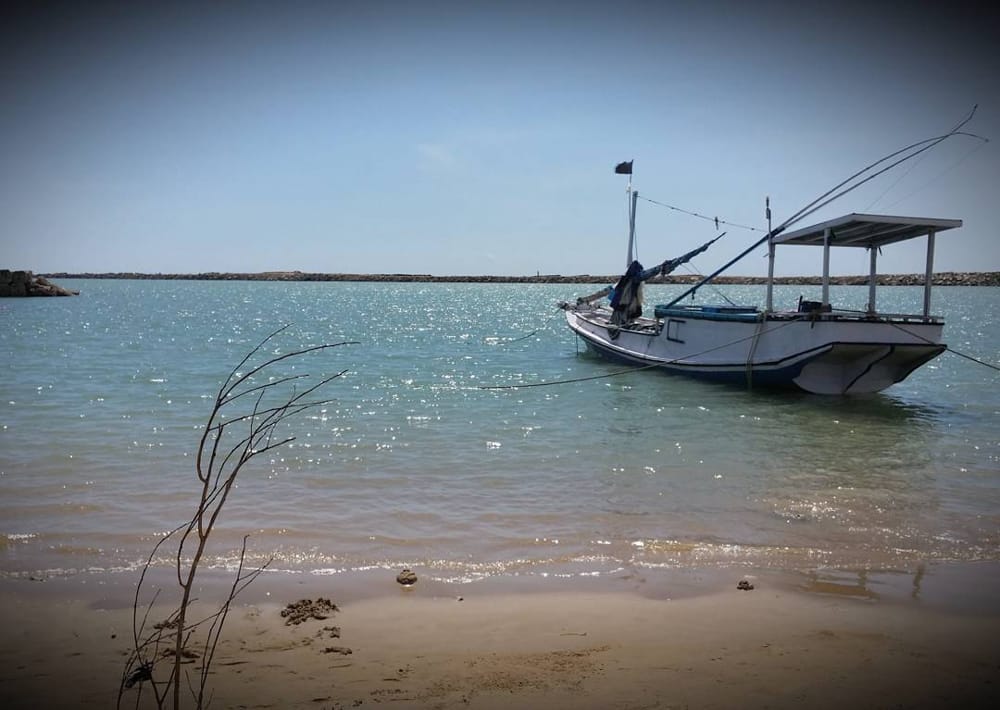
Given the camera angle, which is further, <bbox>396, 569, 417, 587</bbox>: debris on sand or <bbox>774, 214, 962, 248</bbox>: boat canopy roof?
<bbox>774, 214, 962, 248</bbox>: boat canopy roof

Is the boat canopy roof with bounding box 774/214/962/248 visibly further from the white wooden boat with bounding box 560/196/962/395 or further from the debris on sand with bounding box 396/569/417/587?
the debris on sand with bounding box 396/569/417/587

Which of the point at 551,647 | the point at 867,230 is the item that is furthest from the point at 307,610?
the point at 867,230

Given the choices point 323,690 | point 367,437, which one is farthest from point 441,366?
point 323,690

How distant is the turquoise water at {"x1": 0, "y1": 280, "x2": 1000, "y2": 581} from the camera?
709 cm

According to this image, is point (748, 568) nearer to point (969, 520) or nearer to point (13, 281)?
point (969, 520)

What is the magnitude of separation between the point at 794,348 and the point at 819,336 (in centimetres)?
84

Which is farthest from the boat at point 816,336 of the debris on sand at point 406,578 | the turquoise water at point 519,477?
the debris on sand at point 406,578

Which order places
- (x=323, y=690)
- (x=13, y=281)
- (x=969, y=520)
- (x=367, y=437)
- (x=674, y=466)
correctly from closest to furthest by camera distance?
(x=323, y=690) → (x=969, y=520) → (x=674, y=466) → (x=367, y=437) → (x=13, y=281)

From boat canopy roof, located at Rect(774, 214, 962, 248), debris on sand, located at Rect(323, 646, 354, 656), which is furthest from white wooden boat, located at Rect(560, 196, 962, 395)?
debris on sand, located at Rect(323, 646, 354, 656)

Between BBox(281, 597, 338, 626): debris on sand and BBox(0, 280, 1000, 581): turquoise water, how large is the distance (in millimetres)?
940

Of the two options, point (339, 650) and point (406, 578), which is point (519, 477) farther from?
point (339, 650)

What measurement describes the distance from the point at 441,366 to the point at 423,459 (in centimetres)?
1315

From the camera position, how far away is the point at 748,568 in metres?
6.60

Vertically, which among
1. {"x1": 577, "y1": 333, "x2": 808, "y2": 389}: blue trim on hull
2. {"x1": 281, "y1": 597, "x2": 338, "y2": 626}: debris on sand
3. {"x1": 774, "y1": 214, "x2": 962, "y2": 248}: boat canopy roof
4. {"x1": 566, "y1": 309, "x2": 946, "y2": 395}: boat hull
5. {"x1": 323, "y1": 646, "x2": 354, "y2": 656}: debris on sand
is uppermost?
{"x1": 774, "y1": 214, "x2": 962, "y2": 248}: boat canopy roof
